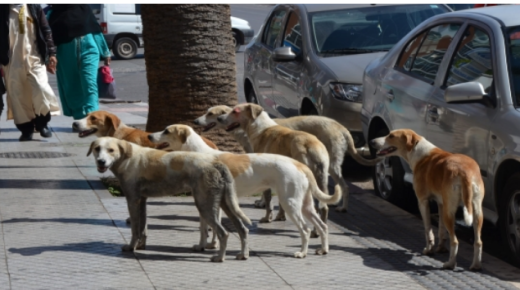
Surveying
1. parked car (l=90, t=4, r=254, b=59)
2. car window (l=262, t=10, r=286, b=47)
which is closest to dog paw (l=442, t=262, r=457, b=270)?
car window (l=262, t=10, r=286, b=47)

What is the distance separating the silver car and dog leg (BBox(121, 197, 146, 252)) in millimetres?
3909

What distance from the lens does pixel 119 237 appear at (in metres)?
7.59

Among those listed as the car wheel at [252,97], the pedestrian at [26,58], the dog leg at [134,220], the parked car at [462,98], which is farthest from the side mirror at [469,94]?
the pedestrian at [26,58]

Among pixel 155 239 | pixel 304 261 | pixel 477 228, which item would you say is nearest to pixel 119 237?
pixel 155 239

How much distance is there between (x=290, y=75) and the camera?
1152 centimetres

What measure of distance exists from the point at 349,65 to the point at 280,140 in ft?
10.3

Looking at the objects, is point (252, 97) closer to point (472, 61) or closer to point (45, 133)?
point (45, 133)

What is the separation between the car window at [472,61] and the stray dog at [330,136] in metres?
1.16

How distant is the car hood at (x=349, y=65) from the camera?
10.6 m

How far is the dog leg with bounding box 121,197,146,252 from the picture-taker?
23.3 ft

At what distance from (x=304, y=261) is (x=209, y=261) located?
705 millimetres

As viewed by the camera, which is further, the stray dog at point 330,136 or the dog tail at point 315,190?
the stray dog at point 330,136

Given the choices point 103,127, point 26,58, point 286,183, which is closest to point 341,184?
point 286,183

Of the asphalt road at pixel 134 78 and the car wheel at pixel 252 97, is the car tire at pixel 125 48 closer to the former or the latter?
the asphalt road at pixel 134 78
